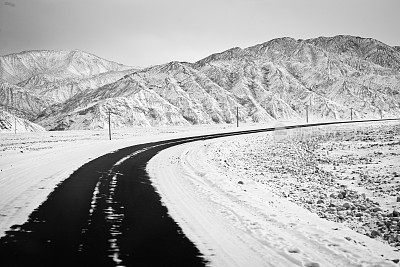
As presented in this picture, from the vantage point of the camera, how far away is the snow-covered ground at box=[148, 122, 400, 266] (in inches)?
246

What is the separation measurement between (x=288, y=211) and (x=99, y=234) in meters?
5.15

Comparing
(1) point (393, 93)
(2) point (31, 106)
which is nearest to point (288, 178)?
(1) point (393, 93)

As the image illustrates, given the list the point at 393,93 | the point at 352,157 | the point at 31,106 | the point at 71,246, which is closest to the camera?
the point at 71,246

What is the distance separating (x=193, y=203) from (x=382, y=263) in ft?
17.4

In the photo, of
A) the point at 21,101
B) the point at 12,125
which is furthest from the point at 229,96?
the point at 21,101

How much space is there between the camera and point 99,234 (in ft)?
23.1

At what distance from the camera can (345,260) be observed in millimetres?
5926

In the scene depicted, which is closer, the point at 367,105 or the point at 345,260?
the point at 345,260

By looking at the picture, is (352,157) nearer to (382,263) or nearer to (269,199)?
(269,199)

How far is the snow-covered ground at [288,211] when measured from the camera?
6.26 m

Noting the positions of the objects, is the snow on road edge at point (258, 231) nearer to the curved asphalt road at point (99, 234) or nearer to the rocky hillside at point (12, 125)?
the curved asphalt road at point (99, 234)

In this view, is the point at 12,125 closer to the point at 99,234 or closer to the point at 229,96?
the point at 229,96

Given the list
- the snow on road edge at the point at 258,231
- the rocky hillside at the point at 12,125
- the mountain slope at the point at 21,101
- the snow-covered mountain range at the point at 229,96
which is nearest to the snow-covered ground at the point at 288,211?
the snow on road edge at the point at 258,231

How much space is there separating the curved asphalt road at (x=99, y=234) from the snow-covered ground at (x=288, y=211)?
1.67 ft
